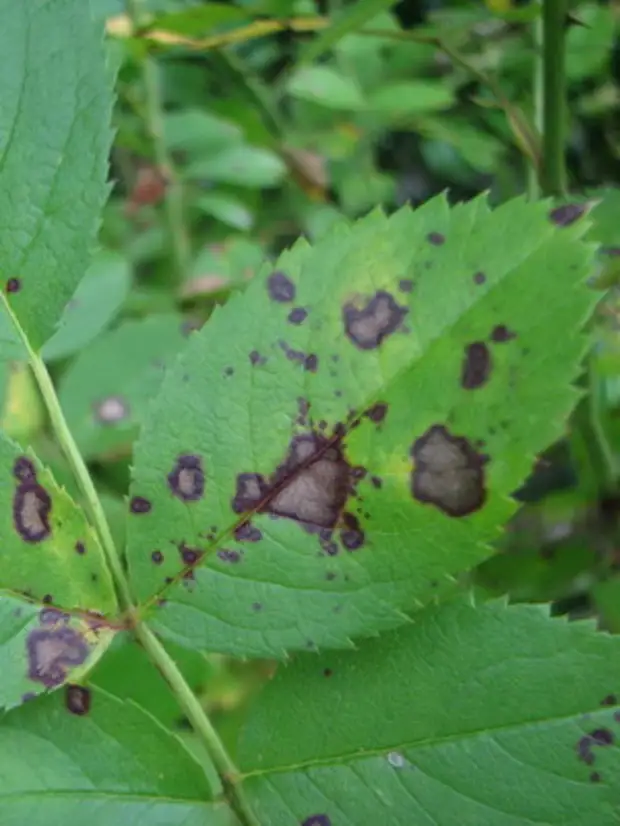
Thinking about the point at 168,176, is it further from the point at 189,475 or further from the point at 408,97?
the point at 189,475

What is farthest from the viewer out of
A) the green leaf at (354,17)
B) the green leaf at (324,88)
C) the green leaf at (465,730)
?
the green leaf at (324,88)

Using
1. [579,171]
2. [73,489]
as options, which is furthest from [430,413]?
[579,171]

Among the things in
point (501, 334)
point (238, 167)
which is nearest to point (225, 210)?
point (238, 167)

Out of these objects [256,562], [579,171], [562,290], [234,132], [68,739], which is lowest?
[68,739]

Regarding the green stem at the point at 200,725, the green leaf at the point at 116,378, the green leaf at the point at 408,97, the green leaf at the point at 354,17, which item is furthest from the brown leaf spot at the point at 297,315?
the green leaf at the point at 408,97

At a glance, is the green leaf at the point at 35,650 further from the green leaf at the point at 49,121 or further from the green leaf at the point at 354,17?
the green leaf at the point at 354,17

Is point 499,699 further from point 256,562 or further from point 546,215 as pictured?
point 546,215

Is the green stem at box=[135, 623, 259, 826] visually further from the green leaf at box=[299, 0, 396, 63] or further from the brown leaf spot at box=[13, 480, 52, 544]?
the green leaf at box=[299, 0, 396, 63]
